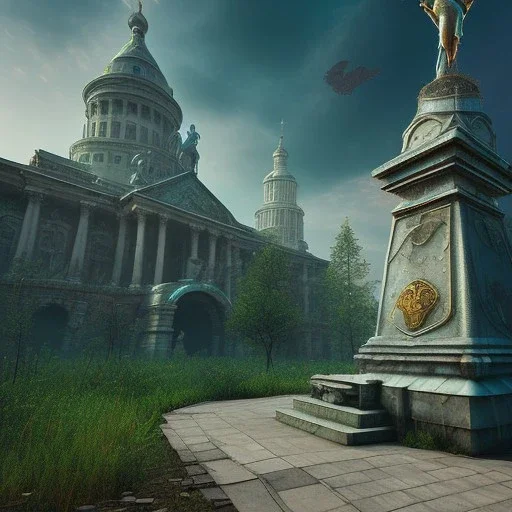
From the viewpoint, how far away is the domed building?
66.4 ft

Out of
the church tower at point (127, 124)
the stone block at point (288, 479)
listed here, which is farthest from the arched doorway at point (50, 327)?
the church tower at point (127, 124)

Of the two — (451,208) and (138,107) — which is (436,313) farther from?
(138,107)

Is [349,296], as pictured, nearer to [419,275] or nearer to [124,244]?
[124,244]

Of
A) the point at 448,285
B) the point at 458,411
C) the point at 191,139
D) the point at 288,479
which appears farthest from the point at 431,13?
the point at 191,139

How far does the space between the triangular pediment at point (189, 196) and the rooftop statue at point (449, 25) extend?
2319cm

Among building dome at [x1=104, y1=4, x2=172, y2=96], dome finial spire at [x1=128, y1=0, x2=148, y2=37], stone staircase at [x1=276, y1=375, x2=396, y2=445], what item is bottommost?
stone staircase at [x1=276, y1=375, x2=396, y2=445]

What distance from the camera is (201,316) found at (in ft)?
85.4

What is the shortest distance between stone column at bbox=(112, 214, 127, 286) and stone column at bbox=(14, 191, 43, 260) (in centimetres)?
553

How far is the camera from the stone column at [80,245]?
2366 cm

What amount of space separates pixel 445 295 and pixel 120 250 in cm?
2572

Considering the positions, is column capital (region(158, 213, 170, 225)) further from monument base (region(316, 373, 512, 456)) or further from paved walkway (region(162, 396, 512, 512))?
monument base (region(316, 373, 512, 456))

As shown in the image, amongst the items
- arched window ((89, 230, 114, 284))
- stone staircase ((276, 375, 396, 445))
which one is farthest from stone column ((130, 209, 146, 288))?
stone staircase ((276, 375, 396, 445))

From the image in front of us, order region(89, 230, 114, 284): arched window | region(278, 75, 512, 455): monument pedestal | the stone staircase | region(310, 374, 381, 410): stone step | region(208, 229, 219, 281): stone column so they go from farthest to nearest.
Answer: region(208, 229, 219, 281): stone column < region(89, 230, 114, 284): arched window < region(310, 374, 381, 410): stone step < the stone staircase < region(278, 75, 512, 455): monument pedestal

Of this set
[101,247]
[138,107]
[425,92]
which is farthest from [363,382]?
[138,107]
